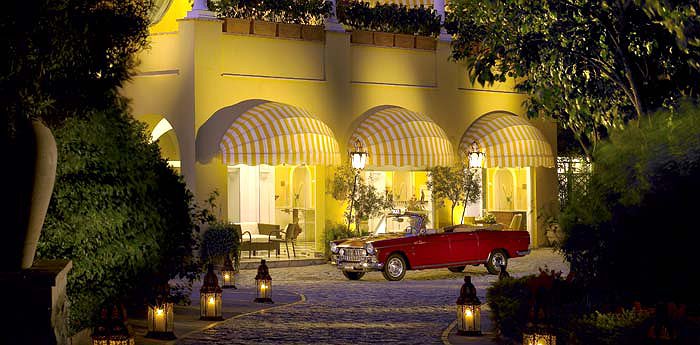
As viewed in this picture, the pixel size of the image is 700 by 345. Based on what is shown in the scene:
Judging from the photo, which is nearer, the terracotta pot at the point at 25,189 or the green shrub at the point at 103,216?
the terracotta pot at the point at 25,189

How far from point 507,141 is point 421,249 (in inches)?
393

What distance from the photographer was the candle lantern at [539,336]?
12.5m

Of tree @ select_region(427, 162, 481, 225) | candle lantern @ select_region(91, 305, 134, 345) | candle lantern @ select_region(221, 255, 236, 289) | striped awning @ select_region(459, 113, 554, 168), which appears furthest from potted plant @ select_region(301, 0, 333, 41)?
candle lantern @ select_region(91, 305, 134, 345)

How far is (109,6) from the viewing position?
1407cm

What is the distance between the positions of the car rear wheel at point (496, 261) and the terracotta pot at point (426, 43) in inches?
339

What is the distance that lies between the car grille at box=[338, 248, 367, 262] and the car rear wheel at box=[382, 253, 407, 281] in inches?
21.7

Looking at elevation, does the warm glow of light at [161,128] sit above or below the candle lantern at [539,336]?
above

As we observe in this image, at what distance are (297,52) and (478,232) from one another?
762 cm

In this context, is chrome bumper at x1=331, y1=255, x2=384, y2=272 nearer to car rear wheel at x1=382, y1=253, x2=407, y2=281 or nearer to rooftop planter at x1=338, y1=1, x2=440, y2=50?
car rear wheel at x1=382, y1=253, x2=407, y2=281

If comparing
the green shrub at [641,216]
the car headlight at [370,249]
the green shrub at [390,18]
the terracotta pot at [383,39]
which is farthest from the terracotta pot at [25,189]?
the terracotta pot at [383,39]

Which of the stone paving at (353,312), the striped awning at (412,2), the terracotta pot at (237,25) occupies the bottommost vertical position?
the stone paving at (353,312)

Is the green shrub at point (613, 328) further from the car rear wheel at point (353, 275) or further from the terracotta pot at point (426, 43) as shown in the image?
the terracotta pot at point (426, 43)

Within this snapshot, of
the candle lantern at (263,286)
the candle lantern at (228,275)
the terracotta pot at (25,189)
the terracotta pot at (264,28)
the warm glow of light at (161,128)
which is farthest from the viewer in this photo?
the warm glow of light at (161,128)

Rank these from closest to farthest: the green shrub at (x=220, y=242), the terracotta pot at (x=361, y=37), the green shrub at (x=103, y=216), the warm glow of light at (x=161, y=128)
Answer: the green shrub at (x=103, y=216), the green shrub at (x=220, y=242), the warm glow of light at (x=161, y=128), the terracotta pot at (x=361, y=37)
